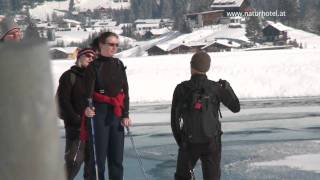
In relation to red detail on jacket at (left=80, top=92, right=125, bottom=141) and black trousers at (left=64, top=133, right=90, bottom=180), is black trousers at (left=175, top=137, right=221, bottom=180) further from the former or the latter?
black trousers at (left=64, top=133, right=90, bottom=180)

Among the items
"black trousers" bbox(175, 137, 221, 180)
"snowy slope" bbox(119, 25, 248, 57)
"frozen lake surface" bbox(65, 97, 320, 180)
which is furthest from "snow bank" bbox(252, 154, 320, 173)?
"snowy slope" bbox(119, 25, 248, 57)

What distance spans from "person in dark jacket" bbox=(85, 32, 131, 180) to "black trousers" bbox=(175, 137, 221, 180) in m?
0.67

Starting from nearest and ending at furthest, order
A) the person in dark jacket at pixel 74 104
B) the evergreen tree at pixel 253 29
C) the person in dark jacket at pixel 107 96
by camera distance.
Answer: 1. the person in dark jacket at pixel 107 96
2. the person in dark jacket at pixel 74 104
3. the evergreen tree at pixel 253 29

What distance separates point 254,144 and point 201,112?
5292 mm

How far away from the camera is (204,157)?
182 inches

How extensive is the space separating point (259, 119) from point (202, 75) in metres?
8.72

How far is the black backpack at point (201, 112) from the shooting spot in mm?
4445

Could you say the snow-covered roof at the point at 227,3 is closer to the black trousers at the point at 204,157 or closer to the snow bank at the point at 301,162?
the snow bank at the point at 301,162

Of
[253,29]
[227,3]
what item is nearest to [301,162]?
[253,29]

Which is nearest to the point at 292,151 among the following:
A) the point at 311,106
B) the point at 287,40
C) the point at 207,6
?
the point at 311,106

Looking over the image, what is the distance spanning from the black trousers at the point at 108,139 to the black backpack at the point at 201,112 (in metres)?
0.79

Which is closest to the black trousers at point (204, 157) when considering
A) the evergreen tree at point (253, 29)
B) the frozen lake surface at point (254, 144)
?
the frozen lake surface at point (254, 144)

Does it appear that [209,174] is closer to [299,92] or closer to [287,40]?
[299,92]

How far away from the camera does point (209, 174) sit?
465 centimetres
